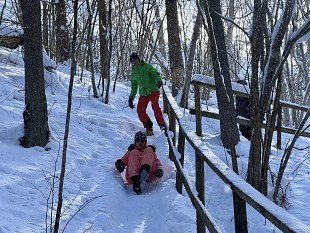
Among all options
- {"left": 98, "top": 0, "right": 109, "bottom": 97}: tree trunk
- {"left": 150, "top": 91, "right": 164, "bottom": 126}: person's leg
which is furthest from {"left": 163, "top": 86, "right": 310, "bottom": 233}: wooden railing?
{"left": 98, "top": 0, "right": 109, "bottom": 97}: tree trunk

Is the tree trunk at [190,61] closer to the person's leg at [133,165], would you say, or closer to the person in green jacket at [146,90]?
the person in green jacket at [146,90]

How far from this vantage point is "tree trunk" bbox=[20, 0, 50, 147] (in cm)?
606

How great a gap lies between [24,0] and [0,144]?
1.96m

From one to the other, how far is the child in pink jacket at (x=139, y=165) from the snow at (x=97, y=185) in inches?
5.9

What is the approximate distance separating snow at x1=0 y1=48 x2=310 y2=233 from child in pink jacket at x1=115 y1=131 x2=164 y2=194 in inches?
5.9

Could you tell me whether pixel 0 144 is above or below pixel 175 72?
below

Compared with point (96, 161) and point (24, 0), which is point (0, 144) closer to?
point (96, 161)

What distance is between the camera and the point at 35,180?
5.05m

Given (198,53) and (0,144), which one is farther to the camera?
(198,53)

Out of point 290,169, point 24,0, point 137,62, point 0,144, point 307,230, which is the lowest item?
point 290,169

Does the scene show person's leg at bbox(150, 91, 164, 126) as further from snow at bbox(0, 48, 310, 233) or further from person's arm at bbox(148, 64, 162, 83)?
snow at bbox(0, 48, 310, 233)

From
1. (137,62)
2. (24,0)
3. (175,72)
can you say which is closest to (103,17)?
(175,72)

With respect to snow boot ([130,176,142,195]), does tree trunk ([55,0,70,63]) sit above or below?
above

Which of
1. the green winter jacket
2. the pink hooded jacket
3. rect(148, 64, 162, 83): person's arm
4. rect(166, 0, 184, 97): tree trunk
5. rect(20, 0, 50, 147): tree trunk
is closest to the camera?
rect(20, 0, 50, 147): tree trunk
